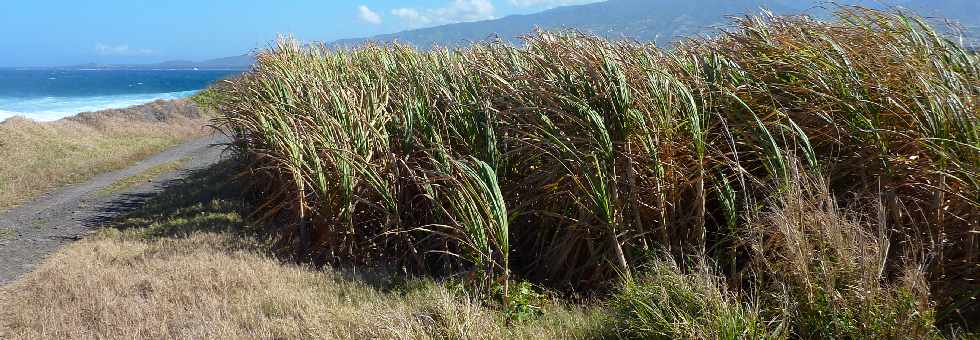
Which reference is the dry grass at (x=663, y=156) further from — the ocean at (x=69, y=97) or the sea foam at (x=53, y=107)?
the sea foam at (x=53, y=107)

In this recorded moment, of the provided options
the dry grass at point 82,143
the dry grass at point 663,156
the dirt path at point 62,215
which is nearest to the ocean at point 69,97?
the dry grass at point 82,143

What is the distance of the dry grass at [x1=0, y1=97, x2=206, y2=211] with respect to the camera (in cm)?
1301

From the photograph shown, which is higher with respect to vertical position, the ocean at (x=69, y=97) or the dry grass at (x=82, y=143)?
the dry grass at (x=82, y=143)

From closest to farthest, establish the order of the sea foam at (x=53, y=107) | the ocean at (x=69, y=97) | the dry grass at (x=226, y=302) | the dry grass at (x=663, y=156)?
the dry grass at (x=663, y=156)
the dry grass at (x=226, y=302)
the sea foam at (x=53, y=107)
the ocean at (x=69, y=97)

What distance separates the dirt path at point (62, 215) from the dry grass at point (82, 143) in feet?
1.78

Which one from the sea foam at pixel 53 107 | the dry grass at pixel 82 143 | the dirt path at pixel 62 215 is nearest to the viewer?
the dirt path at pixel 62 215

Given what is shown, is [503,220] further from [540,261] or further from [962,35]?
[962,35]

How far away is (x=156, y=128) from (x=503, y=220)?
2395 cm

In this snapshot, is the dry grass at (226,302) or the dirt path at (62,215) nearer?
the dry grass at (226,302)

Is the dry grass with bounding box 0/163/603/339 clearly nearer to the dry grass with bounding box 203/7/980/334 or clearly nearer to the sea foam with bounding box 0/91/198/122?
the dry grass with bounding box 203/7/980/334

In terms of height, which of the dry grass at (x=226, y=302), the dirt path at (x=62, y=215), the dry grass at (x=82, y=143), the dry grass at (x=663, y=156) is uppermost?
the dry grass at (x=663, y=156)

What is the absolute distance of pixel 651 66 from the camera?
5.30 meters

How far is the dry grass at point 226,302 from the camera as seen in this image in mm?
4285

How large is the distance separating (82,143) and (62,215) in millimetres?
12202
